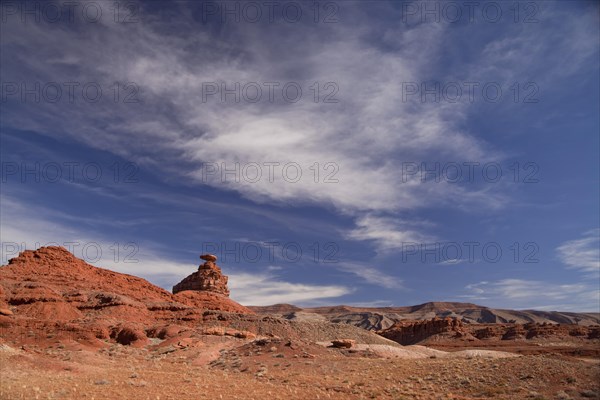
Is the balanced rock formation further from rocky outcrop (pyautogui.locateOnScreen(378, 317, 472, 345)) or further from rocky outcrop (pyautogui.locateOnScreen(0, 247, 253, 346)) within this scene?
rocky outcrop (pyautogui.locateOnScreen(378, 317, 472, 345))

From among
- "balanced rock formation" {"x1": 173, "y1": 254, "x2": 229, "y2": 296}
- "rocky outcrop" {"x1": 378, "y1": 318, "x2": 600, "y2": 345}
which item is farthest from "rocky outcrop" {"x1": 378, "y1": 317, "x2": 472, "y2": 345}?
"balanced rock formation" {"x1": 173, "y1": 254, "x2": 229, "y2": 296}

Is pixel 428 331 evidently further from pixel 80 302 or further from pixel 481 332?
pixel 80 302

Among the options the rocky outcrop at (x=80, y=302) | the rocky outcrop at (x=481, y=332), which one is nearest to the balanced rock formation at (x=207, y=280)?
the rocky outcrop at (x=80, y=302)

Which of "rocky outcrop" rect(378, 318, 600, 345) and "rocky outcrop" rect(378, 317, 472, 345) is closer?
"rocky outcrop" rect(378, 318, 600, 345)

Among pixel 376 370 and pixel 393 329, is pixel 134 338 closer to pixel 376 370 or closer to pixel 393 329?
pixel 376 370

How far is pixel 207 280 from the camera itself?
66.8 metres

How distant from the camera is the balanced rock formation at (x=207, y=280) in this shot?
6644 cm

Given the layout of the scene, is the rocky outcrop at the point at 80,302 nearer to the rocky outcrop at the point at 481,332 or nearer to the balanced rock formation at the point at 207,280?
the balanced rock formation at the point at 207,280

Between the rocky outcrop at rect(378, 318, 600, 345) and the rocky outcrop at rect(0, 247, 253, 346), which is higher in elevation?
the rocky outcrop at rect(0, 247, 253, 346)

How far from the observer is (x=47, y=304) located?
38844 millimetres

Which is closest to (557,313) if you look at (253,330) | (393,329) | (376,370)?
(393,329)

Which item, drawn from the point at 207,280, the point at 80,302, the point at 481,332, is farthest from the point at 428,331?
the point at 80,302

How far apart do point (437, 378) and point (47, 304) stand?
3514 cm

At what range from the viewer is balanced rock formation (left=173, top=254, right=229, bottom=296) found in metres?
66.4
